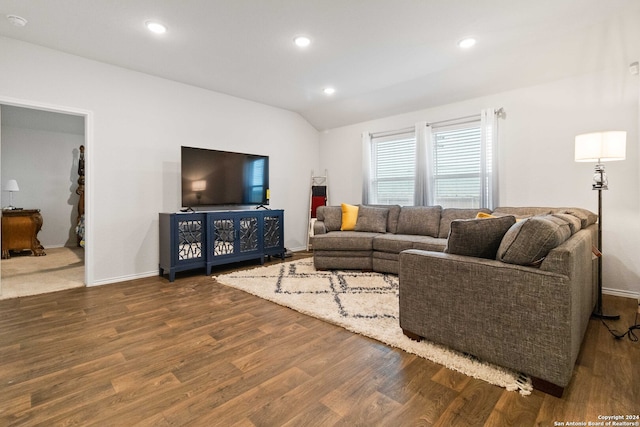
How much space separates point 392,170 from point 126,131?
3.73 meters

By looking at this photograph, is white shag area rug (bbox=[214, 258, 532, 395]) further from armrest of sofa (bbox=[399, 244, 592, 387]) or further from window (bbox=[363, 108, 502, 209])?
window (bbox=[363, 108, 502, 209])

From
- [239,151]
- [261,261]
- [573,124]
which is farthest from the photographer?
[239,151]

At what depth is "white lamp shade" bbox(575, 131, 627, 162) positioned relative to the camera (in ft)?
7.89

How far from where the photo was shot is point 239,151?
471 cm

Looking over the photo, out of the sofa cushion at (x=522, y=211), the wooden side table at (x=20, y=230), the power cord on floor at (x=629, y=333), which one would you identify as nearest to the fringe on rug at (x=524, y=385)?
the power cord on floor at (x=629, y=333)

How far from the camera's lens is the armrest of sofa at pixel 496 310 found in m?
1.44

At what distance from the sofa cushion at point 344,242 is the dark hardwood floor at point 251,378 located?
59.9 inches

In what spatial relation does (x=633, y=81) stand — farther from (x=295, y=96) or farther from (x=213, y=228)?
(x=213, y=228)

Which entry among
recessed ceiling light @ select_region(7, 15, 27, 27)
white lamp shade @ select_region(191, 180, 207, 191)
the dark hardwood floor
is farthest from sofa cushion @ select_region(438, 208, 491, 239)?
recessed ceiling light @ select_region(7, 15, 27, 27)

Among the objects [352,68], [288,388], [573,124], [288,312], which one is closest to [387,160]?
[352,68]

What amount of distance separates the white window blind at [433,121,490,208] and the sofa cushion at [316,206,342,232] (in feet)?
4.71

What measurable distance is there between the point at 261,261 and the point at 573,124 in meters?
4.11

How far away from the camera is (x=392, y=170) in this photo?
194 inches

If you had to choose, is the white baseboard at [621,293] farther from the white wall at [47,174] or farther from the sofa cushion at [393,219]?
the white wall at [47,174]
